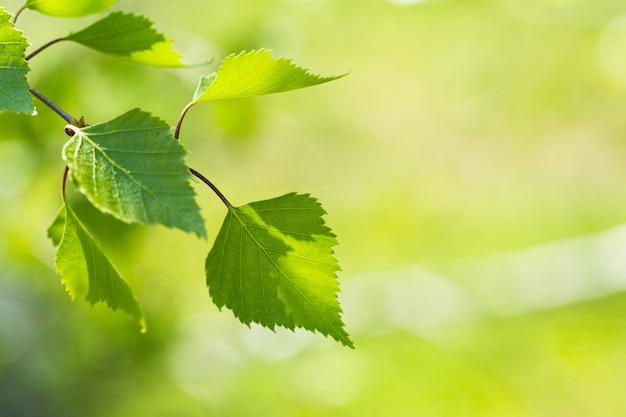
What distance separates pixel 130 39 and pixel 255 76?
0.10m

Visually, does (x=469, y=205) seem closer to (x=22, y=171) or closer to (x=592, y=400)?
(x=592, y=400)

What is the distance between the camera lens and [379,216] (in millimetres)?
1798

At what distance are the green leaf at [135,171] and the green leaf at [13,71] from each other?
24mm

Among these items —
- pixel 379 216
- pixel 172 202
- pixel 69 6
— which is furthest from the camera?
pixel 379 216

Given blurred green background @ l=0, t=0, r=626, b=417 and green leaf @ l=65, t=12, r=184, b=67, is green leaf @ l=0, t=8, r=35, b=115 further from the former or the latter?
blurred green background @ l=0, t=0, r=626, b=417

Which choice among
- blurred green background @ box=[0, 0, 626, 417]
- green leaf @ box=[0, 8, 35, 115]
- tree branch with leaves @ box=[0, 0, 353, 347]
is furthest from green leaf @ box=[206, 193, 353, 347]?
blurred green background @ box=[0, 0, 626, 417]

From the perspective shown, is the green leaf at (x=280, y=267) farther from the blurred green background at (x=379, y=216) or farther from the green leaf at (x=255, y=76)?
the blurred green background at (x=379, y=216)

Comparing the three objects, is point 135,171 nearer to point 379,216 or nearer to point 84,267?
point 84,267

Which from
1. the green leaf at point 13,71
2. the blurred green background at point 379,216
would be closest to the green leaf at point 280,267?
the green leaf at point 13,71

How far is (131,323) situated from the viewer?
4.08 ft

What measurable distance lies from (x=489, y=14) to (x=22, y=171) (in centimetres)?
164

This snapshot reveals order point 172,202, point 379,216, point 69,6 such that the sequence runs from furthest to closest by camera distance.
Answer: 1. point 379,216
2. point 69,6
3. point 172,202

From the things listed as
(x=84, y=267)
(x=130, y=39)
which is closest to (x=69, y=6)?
(x=130, y=39)

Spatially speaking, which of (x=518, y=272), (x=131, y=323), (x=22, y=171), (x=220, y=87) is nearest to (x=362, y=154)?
(x=518, y=272)
